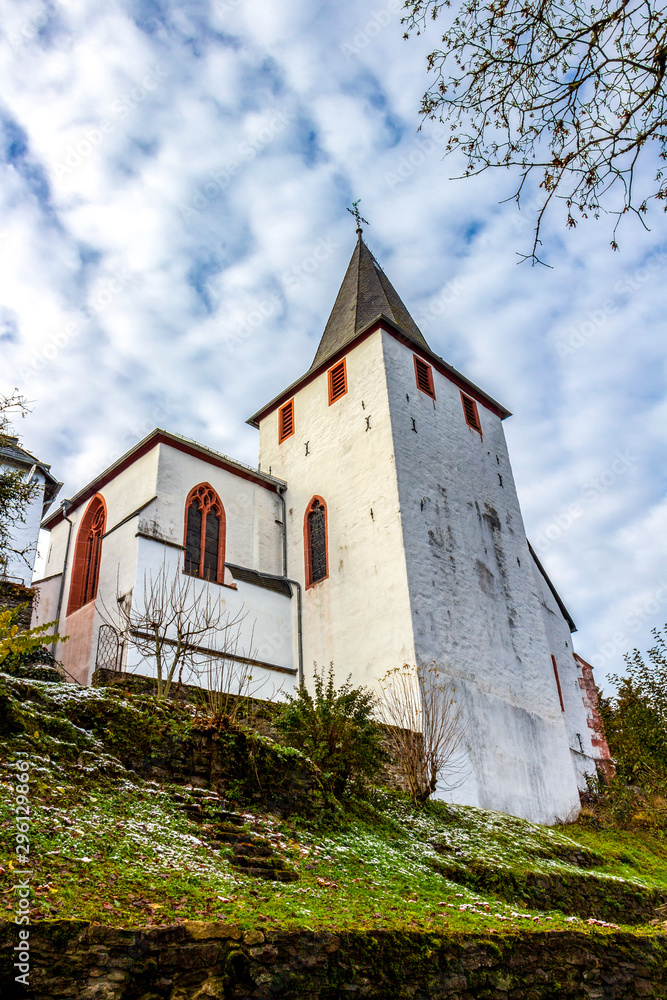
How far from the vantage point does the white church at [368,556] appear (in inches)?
634

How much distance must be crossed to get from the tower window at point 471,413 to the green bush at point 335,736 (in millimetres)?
12824

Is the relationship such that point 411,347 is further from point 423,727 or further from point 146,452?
point 423,727

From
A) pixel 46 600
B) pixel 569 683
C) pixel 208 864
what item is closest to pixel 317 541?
→ pixel 46 600

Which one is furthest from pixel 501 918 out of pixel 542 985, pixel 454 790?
pixel 454 790

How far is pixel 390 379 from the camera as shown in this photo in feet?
64.4

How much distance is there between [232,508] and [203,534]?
56.6 inches

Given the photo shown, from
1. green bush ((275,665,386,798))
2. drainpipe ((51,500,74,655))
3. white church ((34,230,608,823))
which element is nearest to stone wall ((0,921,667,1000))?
green bush ((275,665,386,798))

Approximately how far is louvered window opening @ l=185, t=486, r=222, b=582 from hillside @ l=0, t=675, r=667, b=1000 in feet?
27.3

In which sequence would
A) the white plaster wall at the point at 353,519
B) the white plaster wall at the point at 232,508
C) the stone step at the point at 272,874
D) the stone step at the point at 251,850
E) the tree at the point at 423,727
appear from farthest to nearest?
the white plaster wall at the point at 232,508 < the white plaster wall at the point at 353,519 < the tree at the point at 423,727 < the stone step at the point at 251,850 < the stone step at the point at 272,874

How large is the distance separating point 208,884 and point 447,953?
2.03m

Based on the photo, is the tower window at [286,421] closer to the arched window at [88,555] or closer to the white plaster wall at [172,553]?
the white plaster wall at [172,553]

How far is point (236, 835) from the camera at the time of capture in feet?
23.3

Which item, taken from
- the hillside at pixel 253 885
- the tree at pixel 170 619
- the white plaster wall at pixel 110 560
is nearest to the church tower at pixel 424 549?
the tree at pixel 170 619

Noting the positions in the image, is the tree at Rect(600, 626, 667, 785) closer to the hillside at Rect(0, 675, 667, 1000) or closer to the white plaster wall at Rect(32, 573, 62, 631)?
the hillside at Rect(0, 675, 667, 1000)
